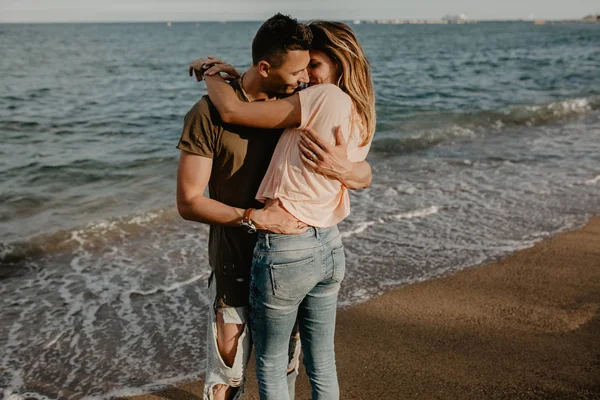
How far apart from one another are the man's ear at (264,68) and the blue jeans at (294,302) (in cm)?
69

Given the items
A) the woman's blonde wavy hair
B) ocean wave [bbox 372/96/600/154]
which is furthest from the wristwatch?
ocean wave [bbox 372/96/600/154]

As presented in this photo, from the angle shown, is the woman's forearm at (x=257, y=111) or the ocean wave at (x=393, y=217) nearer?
the woman's forearm at (x=257, y=111)

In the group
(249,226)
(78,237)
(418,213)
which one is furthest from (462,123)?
(249,226)

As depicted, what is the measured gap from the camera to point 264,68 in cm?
246

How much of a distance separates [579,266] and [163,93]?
731 inches

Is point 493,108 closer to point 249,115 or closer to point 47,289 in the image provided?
point 47,289

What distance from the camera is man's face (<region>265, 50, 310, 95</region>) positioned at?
244 cm

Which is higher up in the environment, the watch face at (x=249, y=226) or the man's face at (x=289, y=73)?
the man's face at (x=289, y=73)

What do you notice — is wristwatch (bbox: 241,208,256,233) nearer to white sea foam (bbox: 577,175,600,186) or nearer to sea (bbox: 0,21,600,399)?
sea (bbox: 0,21,600,399)


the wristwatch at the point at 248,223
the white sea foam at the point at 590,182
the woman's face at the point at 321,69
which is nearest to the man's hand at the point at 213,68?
the woman's face at the point at 321,69

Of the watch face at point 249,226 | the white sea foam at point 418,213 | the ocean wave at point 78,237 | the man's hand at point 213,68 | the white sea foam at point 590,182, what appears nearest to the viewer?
the watch face at point 249,226

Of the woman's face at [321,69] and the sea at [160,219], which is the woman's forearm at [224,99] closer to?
the woman's face at [321,69]

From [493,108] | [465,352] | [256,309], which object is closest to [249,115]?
[256,309]

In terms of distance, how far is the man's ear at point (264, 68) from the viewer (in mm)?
2447
